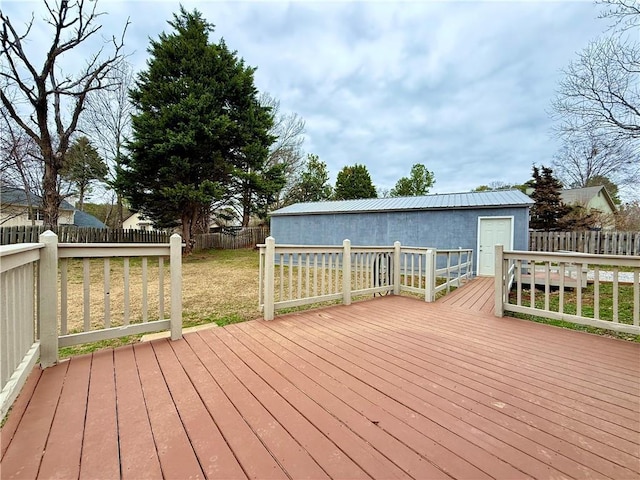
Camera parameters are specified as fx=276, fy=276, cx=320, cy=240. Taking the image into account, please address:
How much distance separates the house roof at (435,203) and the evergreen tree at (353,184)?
1420 centimetres

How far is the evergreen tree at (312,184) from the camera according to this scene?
23.9 metres

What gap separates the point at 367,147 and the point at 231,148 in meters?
Answer: 12.5

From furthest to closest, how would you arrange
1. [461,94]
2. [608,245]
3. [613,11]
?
[608,245], [461,94], [613,11]

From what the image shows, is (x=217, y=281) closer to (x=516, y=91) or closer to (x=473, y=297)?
(x=473, y=297)

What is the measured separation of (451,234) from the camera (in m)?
9.43

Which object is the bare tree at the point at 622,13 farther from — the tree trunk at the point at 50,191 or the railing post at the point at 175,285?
the tree trunk at the point at 50,191

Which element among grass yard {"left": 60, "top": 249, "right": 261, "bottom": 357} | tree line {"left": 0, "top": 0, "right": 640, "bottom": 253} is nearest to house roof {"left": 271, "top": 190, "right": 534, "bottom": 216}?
tree line {"left": 0, "top": 0, "right": 640, "bottom": 253}

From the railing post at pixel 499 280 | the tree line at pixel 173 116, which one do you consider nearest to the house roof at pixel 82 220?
the tree line at pixel 173 116

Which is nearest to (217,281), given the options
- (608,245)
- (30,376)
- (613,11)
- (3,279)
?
(30,376)

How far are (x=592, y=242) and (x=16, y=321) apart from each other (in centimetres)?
1582

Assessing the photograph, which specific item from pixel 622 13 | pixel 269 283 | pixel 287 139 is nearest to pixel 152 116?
pixel 287 139

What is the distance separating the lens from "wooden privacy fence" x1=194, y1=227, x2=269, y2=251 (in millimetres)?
16281

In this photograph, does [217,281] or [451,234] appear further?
[451,234]

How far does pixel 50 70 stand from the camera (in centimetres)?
1002
